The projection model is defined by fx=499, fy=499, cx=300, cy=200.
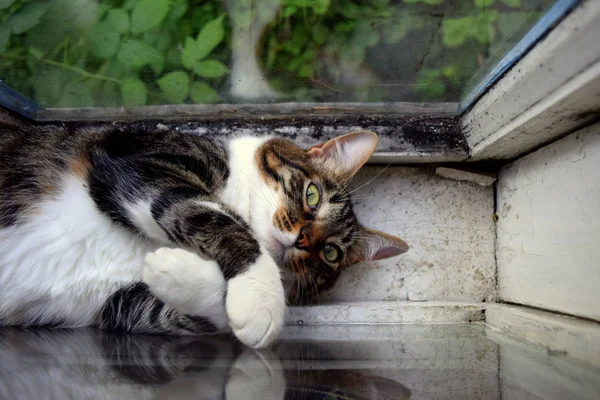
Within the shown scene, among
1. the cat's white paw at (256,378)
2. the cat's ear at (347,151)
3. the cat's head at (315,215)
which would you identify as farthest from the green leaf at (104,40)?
the cat's white paw at (256,378)

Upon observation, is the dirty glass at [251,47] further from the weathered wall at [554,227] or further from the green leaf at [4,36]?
the weathered wall at [554,227]

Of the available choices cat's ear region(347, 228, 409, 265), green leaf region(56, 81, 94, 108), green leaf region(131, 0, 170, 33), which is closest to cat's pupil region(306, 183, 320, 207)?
cat's ear region(347, 228, 409, 265)

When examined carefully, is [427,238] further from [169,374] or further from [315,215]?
[169,374]

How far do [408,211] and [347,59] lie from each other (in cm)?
69

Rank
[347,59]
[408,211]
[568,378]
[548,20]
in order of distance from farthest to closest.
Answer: [408,211], [347,59], [548,20], [568,378]

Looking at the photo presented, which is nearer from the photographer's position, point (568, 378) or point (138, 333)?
point (568, 378)

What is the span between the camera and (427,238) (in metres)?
2.04

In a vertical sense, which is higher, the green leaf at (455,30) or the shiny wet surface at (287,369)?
the green leaf at (455,30)

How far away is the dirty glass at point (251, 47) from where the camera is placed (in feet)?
5.29

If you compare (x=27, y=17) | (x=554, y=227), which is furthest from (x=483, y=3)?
(x=27, y=17)

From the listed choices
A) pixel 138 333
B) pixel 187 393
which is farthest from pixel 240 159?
pixel 187 393

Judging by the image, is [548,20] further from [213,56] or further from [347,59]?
[213,56]

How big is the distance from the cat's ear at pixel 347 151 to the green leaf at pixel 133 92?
671 mm

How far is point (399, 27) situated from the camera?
5.40ft
